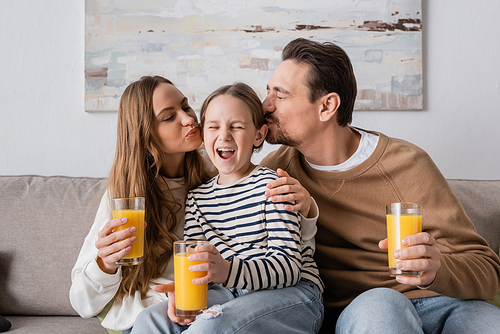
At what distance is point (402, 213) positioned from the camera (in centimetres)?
128

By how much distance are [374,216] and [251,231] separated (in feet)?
1.95

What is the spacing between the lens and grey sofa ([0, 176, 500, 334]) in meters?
2.01

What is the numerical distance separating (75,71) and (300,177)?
172cm

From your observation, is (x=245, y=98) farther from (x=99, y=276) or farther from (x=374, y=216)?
(x=99, y=276)

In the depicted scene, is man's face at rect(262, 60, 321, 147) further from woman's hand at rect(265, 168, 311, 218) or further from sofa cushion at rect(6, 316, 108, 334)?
sofa cushion at rect(6, 316, 108, 334)

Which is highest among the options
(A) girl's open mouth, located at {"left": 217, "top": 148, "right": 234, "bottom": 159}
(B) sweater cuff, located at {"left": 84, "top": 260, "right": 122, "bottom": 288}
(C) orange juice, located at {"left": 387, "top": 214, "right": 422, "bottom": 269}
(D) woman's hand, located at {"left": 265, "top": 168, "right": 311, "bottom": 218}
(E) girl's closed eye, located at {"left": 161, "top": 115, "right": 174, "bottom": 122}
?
(E) girl's closed eye, located at {"left": 161, "top": 115, "right": 174, "bottom": 122}

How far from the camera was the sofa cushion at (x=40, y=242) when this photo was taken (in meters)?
2.01

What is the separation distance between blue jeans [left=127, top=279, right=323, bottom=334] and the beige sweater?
0.31 metres

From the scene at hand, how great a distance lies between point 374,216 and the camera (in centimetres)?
181

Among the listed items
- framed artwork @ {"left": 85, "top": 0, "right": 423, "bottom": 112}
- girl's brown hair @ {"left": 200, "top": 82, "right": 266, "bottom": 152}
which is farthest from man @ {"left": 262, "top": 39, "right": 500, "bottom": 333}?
framed artwork @ {"left": 85, "top": 0, "right": 423, "bottom": 112}

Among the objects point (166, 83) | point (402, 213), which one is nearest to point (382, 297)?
point (402, 213)

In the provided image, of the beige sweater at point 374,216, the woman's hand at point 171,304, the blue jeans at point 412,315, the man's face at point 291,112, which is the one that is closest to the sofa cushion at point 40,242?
the woman's hand at point 171,304

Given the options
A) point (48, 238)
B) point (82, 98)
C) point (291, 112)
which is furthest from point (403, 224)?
point (82, 98)

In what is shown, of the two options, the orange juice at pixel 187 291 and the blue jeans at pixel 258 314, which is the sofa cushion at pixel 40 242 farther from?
the orange juice at pixel 187 291
